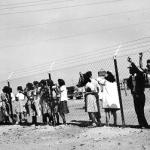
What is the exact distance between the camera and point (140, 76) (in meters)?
10.7

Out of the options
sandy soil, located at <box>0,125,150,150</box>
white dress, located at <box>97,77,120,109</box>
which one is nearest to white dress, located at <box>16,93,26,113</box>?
sandy soil, located at <box>0,125,150,150</box>

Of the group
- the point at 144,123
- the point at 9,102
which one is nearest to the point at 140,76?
the point at 144,123

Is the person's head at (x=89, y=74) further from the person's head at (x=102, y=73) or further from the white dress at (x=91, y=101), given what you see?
the person's head at (x=102, y=73)

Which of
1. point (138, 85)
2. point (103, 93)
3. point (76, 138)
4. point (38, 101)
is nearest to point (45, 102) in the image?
point (38, 101)

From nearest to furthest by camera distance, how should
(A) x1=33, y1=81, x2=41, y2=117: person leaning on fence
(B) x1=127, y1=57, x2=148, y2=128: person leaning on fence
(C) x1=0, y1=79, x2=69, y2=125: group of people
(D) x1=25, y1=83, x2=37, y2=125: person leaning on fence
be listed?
1. (B) x1=127, y1=57, x2=148, y2=128: person leaning on fence
2. (C) x1=0, y1=79, x2=69, y2=125: group of people
3. (A) x1=33, y1=81, x2=41, y2=117: person leaning on fence
4. (D) x1=25, y1=83, x2=37, y2=125: person leaning on fence

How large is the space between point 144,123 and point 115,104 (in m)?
1.29

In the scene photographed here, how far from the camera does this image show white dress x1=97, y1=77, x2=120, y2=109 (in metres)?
11.8

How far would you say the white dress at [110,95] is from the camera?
465 inches

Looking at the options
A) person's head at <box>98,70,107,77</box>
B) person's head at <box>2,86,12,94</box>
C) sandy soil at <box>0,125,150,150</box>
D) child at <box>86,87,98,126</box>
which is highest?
person's head at <box>98,70,107,77</box>

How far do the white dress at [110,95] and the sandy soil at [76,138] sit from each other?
690 millimetres

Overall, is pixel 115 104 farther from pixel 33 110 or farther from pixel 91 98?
pixel 33 110

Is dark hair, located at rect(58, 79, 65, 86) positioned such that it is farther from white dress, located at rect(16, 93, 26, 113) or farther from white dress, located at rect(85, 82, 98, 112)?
white dress, located at rect(16, 93, 26, 113)

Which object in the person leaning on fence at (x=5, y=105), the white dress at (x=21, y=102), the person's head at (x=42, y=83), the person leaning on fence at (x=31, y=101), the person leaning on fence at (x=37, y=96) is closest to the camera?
the person's head at (x=42, y=83)

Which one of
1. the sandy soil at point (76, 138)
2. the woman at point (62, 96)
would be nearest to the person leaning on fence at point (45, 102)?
the woman at point (62, 96)
